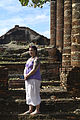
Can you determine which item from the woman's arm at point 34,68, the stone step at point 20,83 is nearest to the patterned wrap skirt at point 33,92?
the woman's arm at point 34,68

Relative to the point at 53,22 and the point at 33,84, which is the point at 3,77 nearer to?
the point at 33,84

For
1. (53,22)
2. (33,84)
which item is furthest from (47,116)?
(53,22)

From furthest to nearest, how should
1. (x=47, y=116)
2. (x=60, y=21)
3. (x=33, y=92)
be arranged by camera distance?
1. (x=60, y=21)
2. (x=47, y=116)
3. (x=33, y=92)

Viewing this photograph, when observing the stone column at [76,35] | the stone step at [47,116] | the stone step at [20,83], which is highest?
the stone column at [76,35]

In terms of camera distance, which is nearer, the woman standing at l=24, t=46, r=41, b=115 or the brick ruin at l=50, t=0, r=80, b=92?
the woman standing at l=24, t=46, r=41, b=115

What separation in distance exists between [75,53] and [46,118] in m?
3.62

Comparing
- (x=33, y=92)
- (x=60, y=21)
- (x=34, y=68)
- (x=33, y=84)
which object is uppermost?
(x=60, y=21)

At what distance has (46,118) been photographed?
5879 millimetres

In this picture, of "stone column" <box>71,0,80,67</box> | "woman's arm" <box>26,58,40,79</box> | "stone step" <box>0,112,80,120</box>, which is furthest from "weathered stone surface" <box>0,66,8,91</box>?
"stone column" <box>71,0,80,67</box>

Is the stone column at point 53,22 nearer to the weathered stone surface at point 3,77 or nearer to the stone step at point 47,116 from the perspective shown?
the weathered stone surface at point 3,77

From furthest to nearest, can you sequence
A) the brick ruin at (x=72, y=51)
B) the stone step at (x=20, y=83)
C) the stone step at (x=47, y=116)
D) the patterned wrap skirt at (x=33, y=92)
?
the stone step at (x=20, y=83) → the brick ruin at (x=72, y=51) → the stone step at (x=47, y=116) → the patterned wrap skirt at (x=33, y=92)

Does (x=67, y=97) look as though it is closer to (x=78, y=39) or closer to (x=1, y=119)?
(x=1, y=119)

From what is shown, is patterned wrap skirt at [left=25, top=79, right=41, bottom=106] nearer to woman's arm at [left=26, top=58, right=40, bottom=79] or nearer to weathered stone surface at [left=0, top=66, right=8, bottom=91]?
woman's arm at [left=26, top=58, right=40, bottom=79]

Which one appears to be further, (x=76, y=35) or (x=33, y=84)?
(x=76, y=35)
